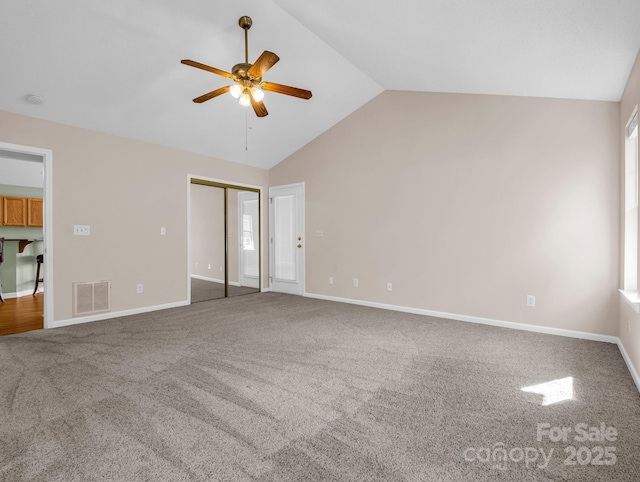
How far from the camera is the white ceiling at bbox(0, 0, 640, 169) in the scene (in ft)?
8.11

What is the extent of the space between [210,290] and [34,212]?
395 centimetres

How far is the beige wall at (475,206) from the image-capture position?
3457 millimetres

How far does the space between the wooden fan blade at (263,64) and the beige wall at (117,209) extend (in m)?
2.72

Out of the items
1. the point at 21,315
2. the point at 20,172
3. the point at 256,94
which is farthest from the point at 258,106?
the point at 20,172

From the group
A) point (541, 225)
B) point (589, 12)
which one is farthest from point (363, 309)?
point (589, 12)

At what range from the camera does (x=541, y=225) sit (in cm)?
371

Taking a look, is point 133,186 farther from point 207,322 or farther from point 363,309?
point 363,309

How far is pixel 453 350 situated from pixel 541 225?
72.4 inches

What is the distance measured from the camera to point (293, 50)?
367 cm

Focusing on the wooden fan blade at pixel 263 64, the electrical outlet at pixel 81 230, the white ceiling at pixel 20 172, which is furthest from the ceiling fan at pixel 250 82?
the white ceiling at pixel 20 172

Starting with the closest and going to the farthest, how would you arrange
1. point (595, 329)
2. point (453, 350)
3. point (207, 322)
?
1. point (453, 350)
2. point (595, 329)
3. point (207, 322)

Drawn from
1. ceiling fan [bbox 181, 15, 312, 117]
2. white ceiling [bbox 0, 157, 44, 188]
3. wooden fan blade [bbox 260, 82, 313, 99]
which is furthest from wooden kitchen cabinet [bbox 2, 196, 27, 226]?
wooden fan blade [bbox 260, 82, 313, 99]

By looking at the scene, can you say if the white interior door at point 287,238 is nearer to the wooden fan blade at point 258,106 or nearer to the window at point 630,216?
the wooden fan blade at point 258,106

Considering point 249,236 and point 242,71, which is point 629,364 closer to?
point 242,71
